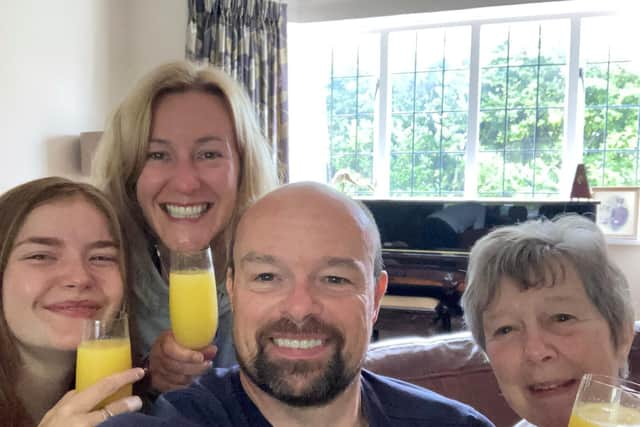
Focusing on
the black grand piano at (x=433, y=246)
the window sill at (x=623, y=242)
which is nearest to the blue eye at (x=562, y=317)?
the black grand piano at (x=433, y=246)

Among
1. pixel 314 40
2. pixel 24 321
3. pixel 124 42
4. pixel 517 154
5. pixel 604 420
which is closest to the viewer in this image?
pixel 604 420

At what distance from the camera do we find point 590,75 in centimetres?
451

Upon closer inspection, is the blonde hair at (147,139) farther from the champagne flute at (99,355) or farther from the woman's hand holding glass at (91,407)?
the woman's hand holding glass at (91,407)

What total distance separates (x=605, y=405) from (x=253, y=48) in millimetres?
4004

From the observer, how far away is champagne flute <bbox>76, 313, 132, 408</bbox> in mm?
1241

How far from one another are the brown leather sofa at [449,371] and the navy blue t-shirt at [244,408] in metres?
Answer: 0.43

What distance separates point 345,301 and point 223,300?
0.68m

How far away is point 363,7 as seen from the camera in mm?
4492

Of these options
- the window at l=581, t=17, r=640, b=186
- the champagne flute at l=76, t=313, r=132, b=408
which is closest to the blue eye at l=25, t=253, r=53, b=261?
the champagne flute at l=76, t=313, r=132, b=408

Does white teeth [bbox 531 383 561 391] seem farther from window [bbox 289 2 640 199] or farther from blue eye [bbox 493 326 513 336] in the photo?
window [bbox 289 2 640 199]

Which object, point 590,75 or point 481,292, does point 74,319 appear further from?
point 590,75

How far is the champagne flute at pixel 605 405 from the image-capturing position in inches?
37.1

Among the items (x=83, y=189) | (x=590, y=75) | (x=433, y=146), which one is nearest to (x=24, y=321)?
(x=83, y=189)

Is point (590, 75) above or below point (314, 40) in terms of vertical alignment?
below
